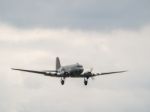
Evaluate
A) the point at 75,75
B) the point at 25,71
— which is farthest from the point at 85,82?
the point at 25,71

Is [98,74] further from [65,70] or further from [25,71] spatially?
[25,71]

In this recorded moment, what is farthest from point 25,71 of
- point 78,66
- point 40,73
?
point 78,66

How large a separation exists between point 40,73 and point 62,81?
7.28 meters

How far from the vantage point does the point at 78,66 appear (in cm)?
17088

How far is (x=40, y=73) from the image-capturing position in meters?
172

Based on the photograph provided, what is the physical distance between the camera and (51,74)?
172m

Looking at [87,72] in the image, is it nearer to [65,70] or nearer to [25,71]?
[65,70]

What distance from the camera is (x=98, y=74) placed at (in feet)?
583

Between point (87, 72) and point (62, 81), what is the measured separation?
7.91 m

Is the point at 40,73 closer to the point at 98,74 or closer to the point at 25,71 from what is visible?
the point at 25,71

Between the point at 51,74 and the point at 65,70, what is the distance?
4.36 m

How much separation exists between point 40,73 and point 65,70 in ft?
24.2

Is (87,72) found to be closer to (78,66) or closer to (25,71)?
(78,66)

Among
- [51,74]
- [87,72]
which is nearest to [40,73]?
[51,74]
